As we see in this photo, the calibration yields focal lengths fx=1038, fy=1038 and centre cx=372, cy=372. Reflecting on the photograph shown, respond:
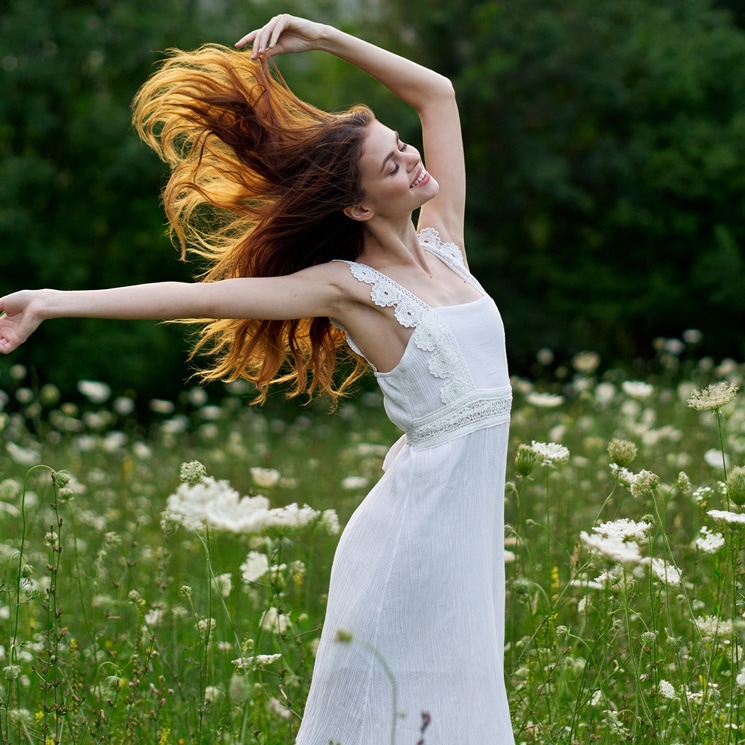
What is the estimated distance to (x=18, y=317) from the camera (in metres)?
1.95

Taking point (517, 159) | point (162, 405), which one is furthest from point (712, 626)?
point (517, 159)

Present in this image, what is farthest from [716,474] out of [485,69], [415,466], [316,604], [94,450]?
[485,69]

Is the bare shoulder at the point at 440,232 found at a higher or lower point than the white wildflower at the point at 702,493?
higher

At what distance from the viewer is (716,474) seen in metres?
4.23

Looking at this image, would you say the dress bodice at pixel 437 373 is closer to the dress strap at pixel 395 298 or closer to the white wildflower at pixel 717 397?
the dress strap at pixel 395 298

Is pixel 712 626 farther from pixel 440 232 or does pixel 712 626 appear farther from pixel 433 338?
pixel 440 232

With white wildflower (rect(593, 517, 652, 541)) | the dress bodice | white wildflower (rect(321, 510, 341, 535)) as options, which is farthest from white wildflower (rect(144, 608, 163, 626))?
white wildflower (rect(593, 517, 652, 541))

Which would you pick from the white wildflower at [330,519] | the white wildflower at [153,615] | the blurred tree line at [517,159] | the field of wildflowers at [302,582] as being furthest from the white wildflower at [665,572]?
the blurred tree line at [517,159]

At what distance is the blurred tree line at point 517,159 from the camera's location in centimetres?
1401

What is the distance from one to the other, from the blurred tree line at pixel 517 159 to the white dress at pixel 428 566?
12.0 metres

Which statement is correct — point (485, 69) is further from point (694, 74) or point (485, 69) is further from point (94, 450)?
point (94, 450)

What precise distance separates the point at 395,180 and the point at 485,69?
43.9 ft

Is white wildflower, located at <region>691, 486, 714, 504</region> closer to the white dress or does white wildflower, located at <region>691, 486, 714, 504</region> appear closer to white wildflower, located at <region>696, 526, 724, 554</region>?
white wildflower, located at <region>696, 526, 724, 554</region>

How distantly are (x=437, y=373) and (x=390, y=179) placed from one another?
0.45 m
